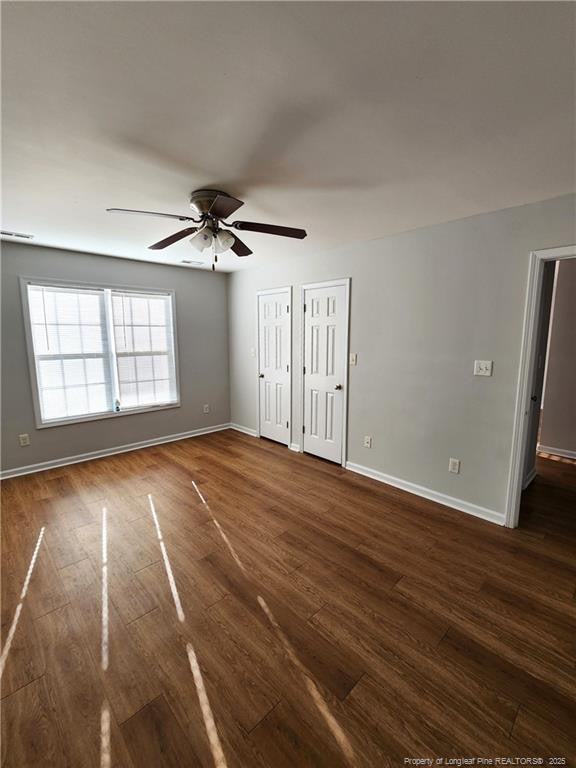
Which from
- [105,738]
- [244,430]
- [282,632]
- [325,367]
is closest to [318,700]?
[282,632]

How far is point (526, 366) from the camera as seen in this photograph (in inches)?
94.7

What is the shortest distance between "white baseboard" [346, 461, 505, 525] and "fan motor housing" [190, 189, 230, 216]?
282 cm

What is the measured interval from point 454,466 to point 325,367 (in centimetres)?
165

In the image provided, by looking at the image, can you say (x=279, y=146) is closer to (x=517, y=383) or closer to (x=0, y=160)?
(x=0, y=160)

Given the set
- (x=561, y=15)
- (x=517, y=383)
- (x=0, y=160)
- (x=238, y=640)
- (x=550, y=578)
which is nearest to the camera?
(x=561, y=15)

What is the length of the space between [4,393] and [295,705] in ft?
12.5

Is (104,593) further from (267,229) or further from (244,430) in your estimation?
(244,430)

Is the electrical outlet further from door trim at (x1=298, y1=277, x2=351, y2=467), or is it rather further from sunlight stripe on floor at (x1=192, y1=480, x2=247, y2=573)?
sunlight stripe on floor at (x1=192, y1=480, x2=247, y2=573)

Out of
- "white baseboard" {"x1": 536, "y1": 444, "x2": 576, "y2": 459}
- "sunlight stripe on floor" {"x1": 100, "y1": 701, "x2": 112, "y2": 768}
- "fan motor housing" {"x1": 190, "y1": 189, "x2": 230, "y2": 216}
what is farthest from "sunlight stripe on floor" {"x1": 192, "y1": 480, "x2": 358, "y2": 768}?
"white baseboard" {"x1": 536, "y1": 444, "x2": 576, "y2": 459}

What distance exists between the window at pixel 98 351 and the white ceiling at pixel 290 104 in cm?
149

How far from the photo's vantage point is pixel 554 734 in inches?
48.8

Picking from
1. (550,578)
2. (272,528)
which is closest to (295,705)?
(272,528)

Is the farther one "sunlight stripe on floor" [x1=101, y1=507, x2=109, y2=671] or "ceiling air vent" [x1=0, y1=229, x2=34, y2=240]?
"ceiling air vent" [x1=0, y1=229, x2=34, y2=240]

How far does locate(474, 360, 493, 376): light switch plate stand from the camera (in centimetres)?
258
